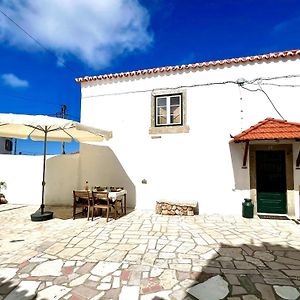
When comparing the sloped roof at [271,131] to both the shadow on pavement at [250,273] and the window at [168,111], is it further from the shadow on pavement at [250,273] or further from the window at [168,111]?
the shadow on pavement at [250,273]

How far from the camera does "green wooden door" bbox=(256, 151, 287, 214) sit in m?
8.20

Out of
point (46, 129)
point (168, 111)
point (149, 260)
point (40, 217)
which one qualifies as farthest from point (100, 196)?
point (168, 111)

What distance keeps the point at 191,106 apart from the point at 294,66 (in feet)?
13.0

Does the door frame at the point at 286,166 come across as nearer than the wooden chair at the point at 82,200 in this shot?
No

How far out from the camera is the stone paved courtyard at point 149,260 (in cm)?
331

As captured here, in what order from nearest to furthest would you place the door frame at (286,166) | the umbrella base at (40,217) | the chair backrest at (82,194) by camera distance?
1. the umbrella base at (40,217)
2. the chair backrest at (82,194)
3. the door frame at (286,166)

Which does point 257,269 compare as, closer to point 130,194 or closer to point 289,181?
point 289,181

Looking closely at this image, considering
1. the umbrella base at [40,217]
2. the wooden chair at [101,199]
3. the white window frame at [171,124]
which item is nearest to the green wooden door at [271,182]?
the white window frame at [171,124]

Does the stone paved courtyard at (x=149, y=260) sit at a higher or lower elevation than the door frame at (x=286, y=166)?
lower

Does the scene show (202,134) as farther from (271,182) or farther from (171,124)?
(271,182)

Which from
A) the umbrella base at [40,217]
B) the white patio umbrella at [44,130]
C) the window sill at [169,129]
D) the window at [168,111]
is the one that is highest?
the window at [168,111]

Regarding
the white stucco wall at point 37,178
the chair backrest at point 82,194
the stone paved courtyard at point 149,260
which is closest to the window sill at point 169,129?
the chair backrest at point 82,194

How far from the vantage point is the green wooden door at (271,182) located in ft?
26.9

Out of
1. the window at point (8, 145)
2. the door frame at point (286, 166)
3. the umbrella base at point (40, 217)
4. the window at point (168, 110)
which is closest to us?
the umbrella base at point (40, 217)
